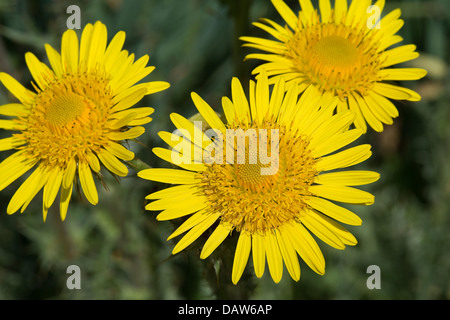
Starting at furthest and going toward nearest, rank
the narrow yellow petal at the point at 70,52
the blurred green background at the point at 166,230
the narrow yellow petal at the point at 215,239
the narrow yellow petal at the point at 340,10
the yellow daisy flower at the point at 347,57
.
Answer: the blurred green background at the point at 166,230 → the narrow yellow petal at the point at 340,10 → the narrow yellow petal at the point at 70,52 → the yellow daisy flower at the point at 347,57 → the narrow yellow petal at the point at 215,239

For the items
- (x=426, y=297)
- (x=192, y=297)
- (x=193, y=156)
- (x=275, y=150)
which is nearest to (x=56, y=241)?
(x=192, y=297)

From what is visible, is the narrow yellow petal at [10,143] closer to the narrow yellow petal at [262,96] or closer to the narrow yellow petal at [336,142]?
the narrow yellow petal at [262,96]

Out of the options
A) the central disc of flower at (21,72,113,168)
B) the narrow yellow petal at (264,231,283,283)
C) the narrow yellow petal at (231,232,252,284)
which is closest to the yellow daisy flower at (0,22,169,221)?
the central disc of flower at (21,72,113,168)

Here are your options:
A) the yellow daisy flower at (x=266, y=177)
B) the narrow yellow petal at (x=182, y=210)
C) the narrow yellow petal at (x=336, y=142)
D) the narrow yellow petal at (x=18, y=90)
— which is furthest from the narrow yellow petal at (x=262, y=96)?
the narrow yellow petal at (x=18, y=90)

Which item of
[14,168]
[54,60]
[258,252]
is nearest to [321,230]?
[258,252]

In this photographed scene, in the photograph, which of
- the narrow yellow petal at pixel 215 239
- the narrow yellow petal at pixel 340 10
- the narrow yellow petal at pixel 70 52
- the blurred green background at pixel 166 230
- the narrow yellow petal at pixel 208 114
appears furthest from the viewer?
the blurred green background at pixel 166 230

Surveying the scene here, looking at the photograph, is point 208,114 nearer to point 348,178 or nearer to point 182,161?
point 182,161
